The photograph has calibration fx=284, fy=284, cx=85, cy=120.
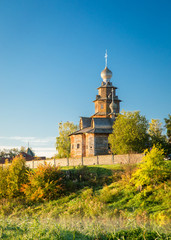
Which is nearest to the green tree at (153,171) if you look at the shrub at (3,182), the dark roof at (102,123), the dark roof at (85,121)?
the shrub at (3,182)

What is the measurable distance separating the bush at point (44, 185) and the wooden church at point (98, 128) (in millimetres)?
19275

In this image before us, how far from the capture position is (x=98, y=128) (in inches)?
1729

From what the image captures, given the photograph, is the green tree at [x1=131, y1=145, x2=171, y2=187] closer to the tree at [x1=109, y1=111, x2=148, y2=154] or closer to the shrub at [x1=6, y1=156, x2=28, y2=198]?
the shrub at [x1=6, y1=156, x2=28, y2=198]

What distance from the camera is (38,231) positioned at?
8617 mm

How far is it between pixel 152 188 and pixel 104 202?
11.2 ft

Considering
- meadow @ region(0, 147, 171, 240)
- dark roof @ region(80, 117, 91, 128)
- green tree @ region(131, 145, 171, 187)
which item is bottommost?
meadow @ region(0, 147, 171, 240)

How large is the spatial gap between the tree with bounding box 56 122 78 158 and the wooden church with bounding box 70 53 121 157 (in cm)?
863

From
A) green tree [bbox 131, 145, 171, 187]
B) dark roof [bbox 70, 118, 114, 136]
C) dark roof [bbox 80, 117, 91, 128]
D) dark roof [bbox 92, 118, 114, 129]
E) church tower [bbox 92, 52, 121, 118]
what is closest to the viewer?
green tree [bbox 131, 145, 171, 187]

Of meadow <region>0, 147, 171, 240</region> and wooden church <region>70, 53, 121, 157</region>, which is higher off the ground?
wooden church <region>70, 53, 121, 157</region>

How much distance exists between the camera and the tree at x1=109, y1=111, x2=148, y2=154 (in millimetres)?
36719

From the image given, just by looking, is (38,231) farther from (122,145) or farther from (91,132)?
(91,132)

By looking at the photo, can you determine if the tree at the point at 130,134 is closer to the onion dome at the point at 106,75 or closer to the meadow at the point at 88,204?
the meadow at the point at 88,204

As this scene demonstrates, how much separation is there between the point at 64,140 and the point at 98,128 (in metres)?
16.1

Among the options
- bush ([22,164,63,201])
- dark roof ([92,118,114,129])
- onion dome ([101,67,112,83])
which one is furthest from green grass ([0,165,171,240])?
onion dome ([101,67,112,83])
